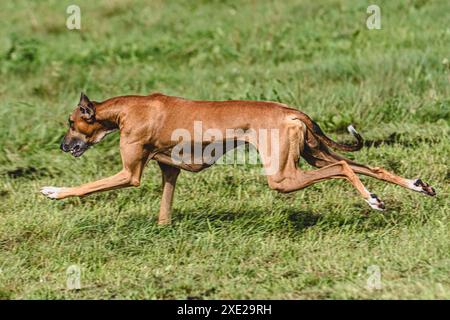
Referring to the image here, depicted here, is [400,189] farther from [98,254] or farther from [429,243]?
[98,254]

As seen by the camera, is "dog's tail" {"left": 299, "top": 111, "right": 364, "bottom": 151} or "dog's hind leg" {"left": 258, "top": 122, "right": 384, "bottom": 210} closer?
"dog's hind leg" {"left": 258, "top": 122, "right": 384, "bottom": 210}

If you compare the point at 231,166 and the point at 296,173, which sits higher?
the point at 296,173

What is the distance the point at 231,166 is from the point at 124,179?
176 cm

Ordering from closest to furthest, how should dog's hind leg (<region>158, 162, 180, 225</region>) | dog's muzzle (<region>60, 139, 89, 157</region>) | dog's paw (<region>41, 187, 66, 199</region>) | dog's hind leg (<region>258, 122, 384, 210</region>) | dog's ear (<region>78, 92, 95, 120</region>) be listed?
1. dog's hind leg (<region>258, 122, 384, 210</region>)
2. dog's paw (<region>41, 187, 66, 199</region>)
3. dog's ear (<region>78, 92, 95, 120</region>)
4. dog's muzzle (<region>60, 139, 89, 157</region>)
5. dog's hind leg (<region>158, 162, 180, 225</region>)

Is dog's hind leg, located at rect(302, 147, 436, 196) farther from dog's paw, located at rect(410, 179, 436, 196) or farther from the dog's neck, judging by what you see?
the dog's neck

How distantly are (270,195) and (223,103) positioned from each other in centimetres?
125

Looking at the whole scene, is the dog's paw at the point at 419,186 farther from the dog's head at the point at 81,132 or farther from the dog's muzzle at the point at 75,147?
the dog's muzzle at the point at 75,147

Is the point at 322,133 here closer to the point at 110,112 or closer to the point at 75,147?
the point at 110,112

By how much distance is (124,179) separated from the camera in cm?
685

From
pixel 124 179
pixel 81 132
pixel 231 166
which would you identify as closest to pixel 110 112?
pixel 81 132

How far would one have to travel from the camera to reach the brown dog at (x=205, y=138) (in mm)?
6676

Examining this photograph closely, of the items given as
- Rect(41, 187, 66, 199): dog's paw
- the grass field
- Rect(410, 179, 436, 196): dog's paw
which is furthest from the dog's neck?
Rect(410, 179, 436, 196): dog's paw

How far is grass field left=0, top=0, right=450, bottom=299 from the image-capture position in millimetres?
6371

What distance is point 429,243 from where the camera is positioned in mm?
6531
